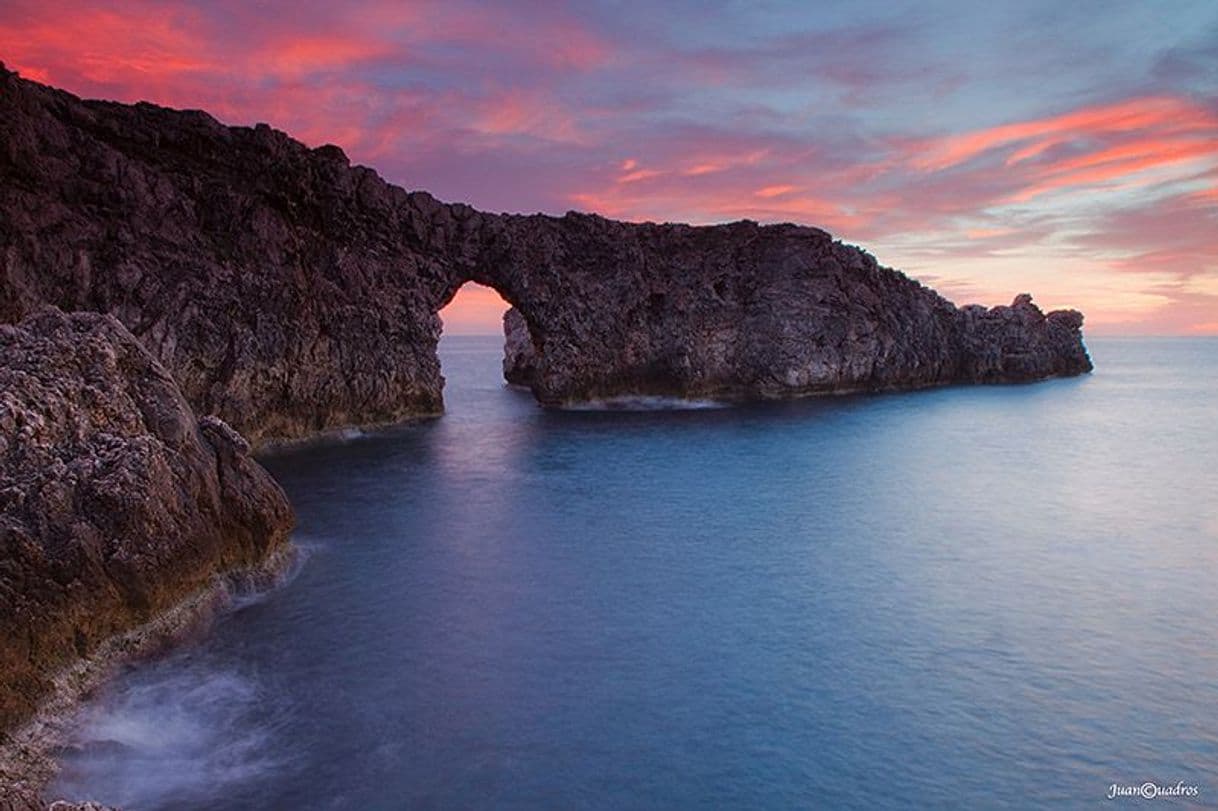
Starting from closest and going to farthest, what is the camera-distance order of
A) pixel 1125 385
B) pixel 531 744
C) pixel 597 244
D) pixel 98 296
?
pixel 531 744 → pixel 98 296 → pixel 597 244 → pixel 1125 385

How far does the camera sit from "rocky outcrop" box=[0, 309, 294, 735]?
13047 mm

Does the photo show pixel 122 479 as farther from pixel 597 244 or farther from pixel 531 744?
pixel 597 244

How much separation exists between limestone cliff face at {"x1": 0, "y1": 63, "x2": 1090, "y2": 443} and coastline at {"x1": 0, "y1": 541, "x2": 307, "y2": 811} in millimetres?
19436

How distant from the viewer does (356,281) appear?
152 ft

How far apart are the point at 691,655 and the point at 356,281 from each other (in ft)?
118

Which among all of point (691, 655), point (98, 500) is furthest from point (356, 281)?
point (691, 655)

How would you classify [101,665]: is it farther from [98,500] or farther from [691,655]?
[691,655]

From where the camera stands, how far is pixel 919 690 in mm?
15242

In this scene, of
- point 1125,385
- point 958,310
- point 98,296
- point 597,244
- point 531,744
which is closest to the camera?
point 531,744

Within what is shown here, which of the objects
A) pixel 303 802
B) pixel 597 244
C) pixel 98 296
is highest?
pixel 597 244

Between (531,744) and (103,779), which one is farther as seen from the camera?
(531,744)

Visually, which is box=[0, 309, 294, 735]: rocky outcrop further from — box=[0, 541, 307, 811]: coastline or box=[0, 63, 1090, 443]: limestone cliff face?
box=[0, 63, 1090, 443]: limestone cliff face

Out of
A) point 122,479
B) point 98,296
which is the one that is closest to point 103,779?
point 122,479

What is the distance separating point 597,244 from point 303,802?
5313cm
